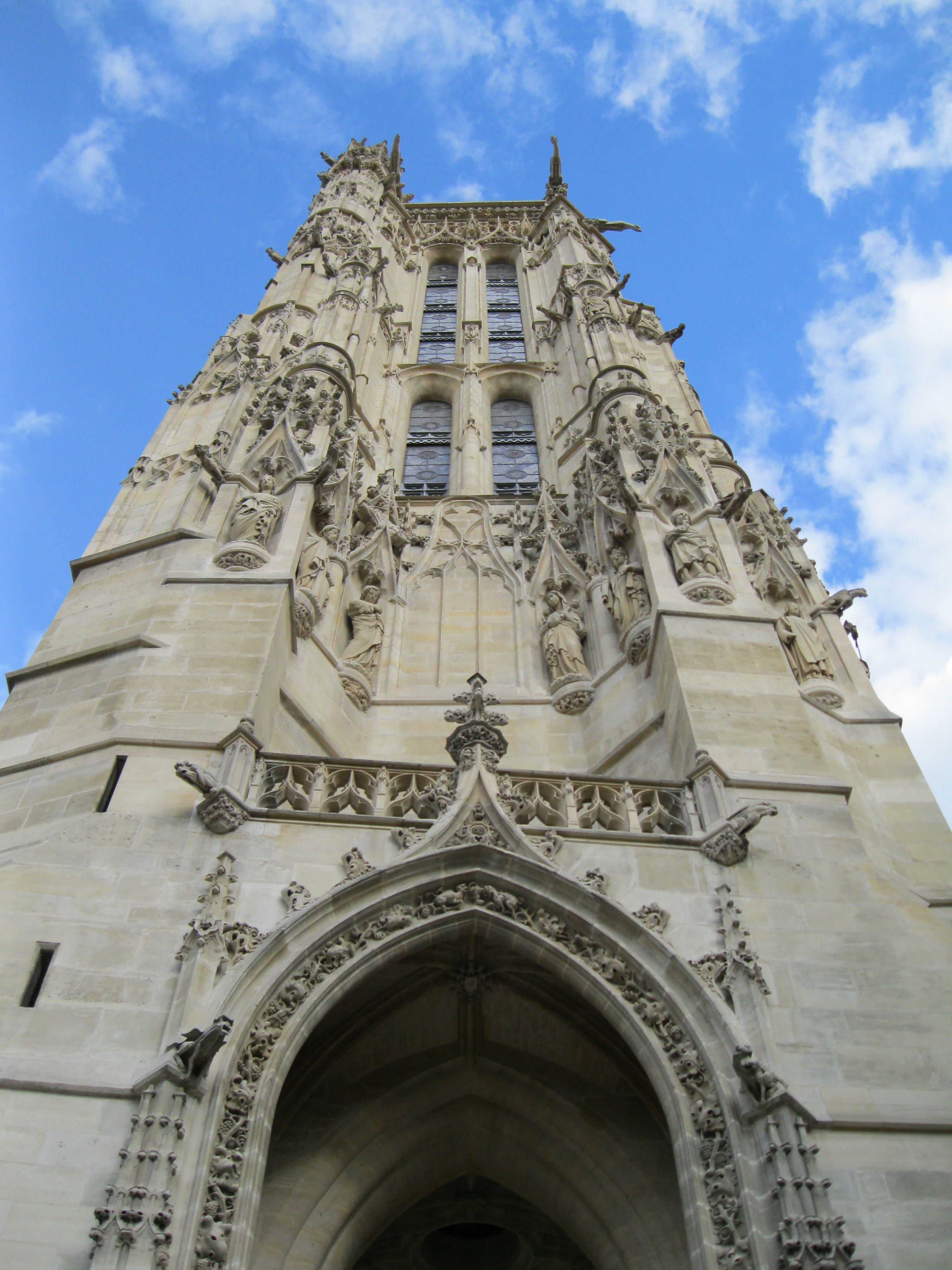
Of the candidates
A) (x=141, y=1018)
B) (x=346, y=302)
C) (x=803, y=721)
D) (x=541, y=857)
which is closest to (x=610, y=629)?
(x=803, y=721)

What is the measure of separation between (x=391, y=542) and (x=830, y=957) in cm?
976

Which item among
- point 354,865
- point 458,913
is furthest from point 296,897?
point 458,913

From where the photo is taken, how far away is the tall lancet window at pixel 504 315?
23.8 m

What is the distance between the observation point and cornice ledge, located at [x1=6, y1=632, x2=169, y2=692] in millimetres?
10805

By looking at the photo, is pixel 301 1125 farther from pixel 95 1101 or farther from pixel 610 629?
pixel 610 629

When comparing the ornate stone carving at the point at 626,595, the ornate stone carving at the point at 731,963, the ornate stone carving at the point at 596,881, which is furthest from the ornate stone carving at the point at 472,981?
the ornate stone carving at the point at 626,595

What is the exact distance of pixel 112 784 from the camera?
9.21 metres

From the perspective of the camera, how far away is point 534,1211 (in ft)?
31.6

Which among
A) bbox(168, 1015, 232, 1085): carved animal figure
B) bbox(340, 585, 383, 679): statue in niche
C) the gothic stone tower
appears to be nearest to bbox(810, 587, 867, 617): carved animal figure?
the gothic stone tower

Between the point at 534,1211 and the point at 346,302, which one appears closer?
the point at 534,1211

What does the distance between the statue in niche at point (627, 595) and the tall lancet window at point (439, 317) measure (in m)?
11.1

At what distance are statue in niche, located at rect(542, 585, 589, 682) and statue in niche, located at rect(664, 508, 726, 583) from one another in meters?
1.73

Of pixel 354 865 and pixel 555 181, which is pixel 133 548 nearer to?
pixel 354 865

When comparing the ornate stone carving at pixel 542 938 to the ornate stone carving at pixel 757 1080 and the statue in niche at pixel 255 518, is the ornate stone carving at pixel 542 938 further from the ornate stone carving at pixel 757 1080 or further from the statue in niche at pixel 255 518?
the statue in niche at pixel 255 518
